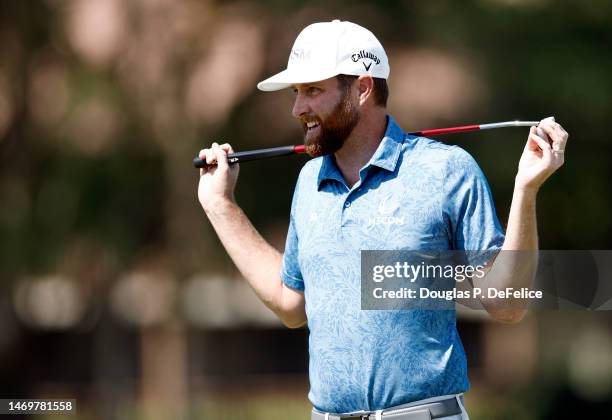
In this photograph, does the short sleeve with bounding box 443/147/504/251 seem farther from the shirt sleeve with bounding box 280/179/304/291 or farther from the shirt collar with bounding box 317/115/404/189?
the shirt sleeve with bounding box 280/179/304/291

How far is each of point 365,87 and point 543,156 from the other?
0.79m

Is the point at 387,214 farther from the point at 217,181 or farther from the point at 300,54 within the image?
the point at 217,181

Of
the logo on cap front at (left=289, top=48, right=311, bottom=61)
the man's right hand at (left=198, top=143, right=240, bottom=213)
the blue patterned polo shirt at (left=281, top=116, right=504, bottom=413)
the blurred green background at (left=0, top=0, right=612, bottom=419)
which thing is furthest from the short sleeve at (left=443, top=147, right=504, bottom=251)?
the blurred green background at (left=0, top=0, right=612, bottom=419)

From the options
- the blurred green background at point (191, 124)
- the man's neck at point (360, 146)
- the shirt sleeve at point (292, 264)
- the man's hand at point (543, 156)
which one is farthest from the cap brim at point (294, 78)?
the blurred green background at point (191, 124)

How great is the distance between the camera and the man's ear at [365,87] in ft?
12.9

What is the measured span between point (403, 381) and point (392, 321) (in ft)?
0.62

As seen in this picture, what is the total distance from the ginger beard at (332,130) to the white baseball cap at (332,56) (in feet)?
0.40

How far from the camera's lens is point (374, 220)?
371cm

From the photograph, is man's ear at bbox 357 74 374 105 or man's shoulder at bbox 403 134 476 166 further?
man's ear at bbox 357 74 374 105

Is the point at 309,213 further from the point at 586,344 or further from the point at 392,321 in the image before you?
the point at 586,344

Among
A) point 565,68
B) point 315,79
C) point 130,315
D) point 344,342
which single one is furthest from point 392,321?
point 130,315

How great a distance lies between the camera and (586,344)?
45.5 ft

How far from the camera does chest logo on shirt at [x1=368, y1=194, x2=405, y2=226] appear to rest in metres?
3.67

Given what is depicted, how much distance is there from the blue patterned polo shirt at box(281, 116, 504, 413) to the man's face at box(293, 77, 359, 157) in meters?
0.16
